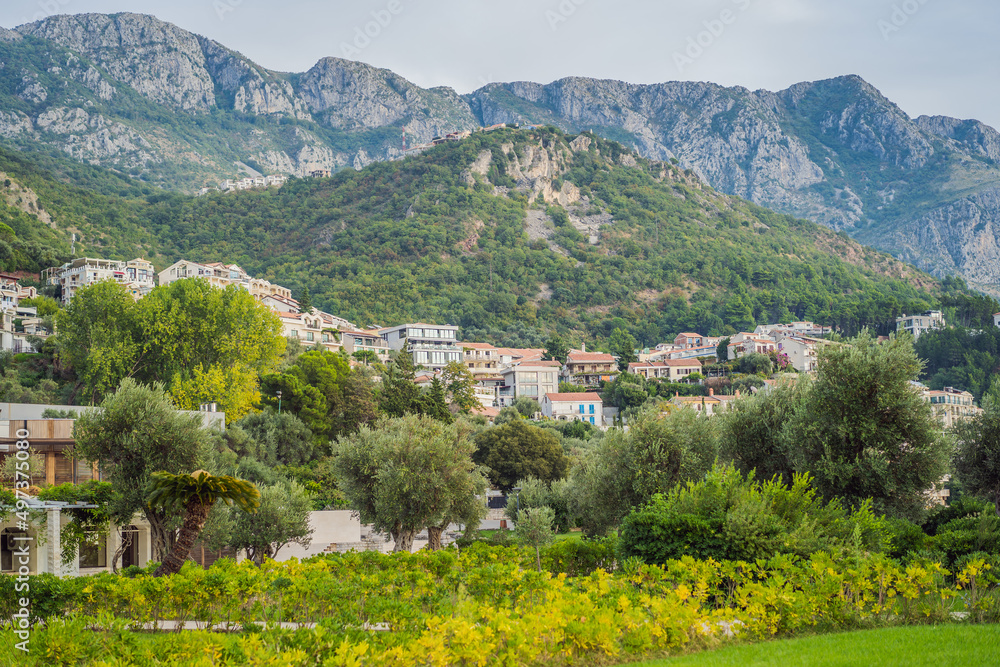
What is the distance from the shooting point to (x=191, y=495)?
21.0 meters

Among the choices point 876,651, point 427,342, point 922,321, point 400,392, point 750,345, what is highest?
point 922,321

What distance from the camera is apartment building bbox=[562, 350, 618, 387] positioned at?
10988 centimetres

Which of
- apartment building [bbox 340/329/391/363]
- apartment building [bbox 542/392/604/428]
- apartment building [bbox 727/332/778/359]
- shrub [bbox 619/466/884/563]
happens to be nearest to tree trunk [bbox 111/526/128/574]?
shrub [bbox 619/466/884/563]

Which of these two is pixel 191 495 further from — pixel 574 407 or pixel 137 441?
pixel 574 407

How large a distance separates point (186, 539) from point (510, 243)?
5443 inches

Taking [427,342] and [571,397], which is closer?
[571,397]

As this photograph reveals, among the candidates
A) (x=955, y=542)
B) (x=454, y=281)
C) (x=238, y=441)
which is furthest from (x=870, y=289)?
(x=955, y=542)

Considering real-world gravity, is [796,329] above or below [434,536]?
above

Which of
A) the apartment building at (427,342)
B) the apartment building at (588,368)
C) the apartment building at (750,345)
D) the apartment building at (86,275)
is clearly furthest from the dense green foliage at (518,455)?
the apartment building at (750,345)

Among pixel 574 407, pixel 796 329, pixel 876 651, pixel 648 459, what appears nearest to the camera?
pixel 876 651

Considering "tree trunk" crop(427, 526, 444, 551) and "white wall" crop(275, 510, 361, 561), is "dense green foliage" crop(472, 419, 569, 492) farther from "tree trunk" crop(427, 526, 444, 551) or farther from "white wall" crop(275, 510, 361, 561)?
"tree trunk" crop(427, 526, 444, 551)

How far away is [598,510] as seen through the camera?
1126 inches

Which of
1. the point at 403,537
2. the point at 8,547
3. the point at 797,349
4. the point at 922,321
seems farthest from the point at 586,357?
the point at 8,547

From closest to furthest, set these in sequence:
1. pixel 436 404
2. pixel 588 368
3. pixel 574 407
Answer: pixel 436 404 → pixel 574 407 → pixel 588 368
